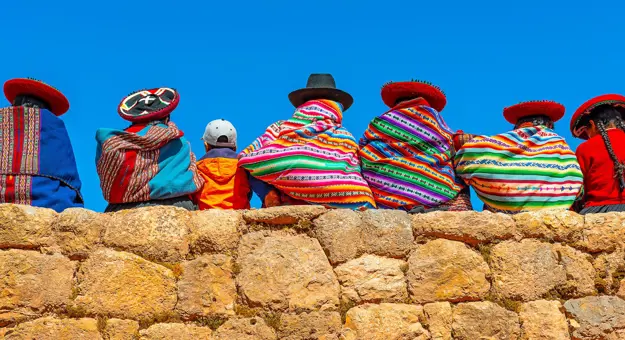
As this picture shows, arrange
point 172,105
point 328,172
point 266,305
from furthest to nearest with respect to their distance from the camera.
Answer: point 172,105 < point 328,172 < point 266,305

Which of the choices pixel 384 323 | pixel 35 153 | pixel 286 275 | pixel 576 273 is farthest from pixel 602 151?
pixel 35 153

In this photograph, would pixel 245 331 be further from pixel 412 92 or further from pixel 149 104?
pixel 412 92

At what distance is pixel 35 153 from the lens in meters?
5.34

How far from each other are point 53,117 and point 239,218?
1792mm

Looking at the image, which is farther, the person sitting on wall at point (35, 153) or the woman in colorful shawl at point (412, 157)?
the woman in colorful shawl at point (412, 157)

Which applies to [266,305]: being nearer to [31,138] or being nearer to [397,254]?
[397,254]

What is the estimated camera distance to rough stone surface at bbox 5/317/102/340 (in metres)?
4.28

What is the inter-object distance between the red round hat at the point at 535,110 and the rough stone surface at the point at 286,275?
2.24 metres

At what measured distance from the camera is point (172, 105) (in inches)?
227

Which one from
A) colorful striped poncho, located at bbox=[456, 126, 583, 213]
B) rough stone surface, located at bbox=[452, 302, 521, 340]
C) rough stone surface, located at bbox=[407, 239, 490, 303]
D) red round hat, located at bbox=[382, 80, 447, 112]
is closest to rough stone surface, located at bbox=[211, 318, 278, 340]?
rough stone surface, located at bbox=[407, 239, 490, 303]

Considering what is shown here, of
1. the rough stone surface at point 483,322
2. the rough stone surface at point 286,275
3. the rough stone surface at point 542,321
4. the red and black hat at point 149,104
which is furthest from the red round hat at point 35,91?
the rough stone surface at point 542,321

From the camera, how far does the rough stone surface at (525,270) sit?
4.51 m

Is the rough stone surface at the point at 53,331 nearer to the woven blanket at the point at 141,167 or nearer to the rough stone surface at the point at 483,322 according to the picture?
the woven blanket at the point at 141,167

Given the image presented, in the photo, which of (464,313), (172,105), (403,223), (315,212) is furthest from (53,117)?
(464,313)
